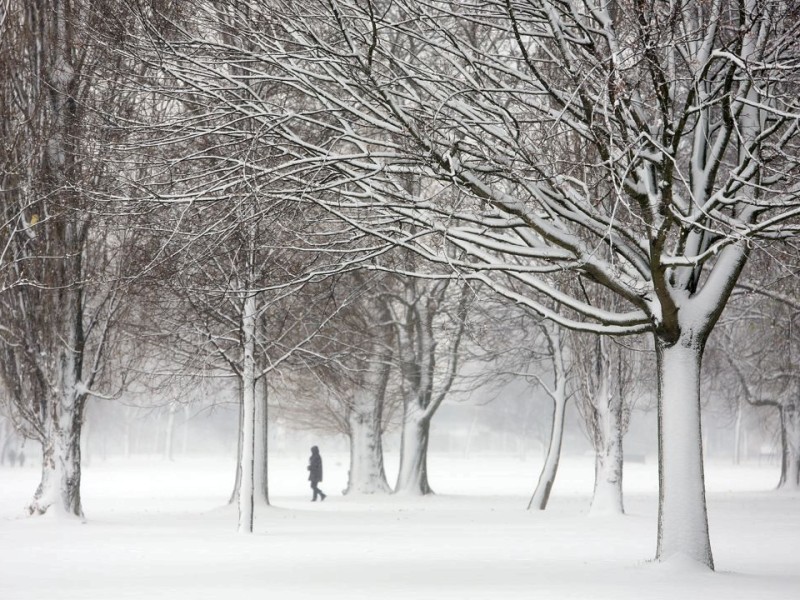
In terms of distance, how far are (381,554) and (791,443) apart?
993 inches

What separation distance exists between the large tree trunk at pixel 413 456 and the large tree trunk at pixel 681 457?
18141 millimetres

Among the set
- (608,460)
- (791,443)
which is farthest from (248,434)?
(791,443)

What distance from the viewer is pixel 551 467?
980 inches

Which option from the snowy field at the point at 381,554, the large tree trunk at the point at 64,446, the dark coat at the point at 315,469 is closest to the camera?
the snowy field at the point at 381,554

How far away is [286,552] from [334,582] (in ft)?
11.2

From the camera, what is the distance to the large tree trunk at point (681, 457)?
11.1 meters

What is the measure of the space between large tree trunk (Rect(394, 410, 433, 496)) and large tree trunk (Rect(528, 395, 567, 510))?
17.1ft

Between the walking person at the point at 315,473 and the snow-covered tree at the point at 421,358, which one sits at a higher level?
the snow-covered tree at the point at 421,358

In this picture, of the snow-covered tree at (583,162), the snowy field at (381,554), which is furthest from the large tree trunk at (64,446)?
the snow-covered tree at (583,162)

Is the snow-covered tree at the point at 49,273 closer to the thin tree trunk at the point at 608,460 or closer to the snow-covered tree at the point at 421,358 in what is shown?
the snow-covered tree at the point at 421,358

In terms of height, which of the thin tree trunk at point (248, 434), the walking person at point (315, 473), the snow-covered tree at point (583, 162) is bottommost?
the walking person at point (315, 473)

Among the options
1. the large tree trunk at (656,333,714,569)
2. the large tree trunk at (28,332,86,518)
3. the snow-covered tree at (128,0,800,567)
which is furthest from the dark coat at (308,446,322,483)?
the large tree trunk at (656,333,714,569)

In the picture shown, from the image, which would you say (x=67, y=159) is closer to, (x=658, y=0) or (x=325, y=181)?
(x=325, y=181)

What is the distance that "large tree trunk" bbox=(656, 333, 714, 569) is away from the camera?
438 inches
